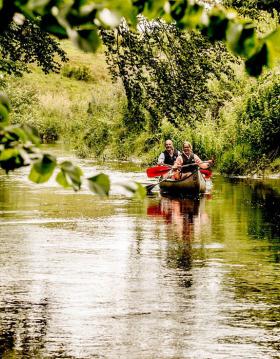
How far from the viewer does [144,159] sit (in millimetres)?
43219

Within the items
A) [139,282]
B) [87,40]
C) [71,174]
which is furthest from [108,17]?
[139,282]

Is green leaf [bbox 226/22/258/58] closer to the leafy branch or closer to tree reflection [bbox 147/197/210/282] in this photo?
the leafy branch

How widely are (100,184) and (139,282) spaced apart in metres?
9.46

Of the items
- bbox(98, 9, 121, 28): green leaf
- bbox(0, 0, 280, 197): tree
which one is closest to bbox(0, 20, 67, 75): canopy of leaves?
bbox(0, 0, 280, 197): tree

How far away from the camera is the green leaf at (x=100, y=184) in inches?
94.5

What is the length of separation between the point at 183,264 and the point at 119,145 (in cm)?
3573

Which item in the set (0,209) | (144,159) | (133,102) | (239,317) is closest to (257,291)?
→ (239,317)

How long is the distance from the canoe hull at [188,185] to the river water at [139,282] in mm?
3566

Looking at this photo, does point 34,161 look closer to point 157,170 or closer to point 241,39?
point 241,39

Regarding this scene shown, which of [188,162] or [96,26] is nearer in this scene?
[96,26]

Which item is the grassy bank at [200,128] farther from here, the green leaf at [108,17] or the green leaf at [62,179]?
the green leaf at [108,17]

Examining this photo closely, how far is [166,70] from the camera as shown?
13.9m

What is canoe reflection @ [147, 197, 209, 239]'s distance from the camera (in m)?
18.3

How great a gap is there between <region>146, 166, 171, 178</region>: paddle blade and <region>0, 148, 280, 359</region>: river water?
439cm
